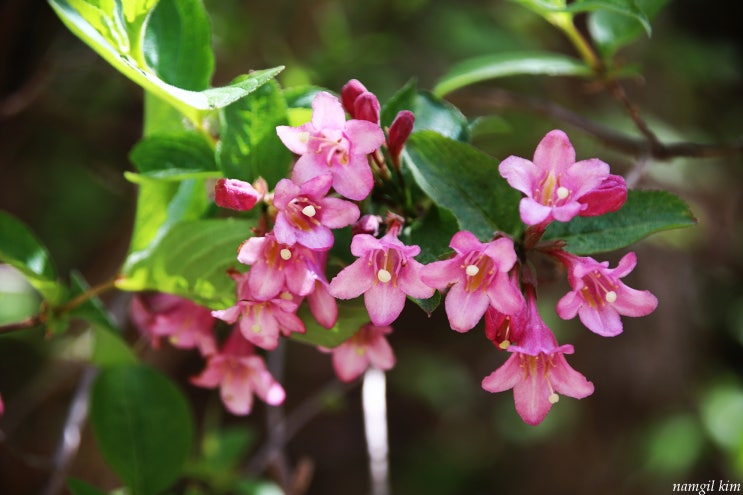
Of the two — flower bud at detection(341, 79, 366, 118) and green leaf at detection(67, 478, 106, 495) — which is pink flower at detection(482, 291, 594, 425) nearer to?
flower bud at detection(341, 79, 366, 118)

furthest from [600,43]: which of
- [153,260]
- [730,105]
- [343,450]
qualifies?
[343,450]

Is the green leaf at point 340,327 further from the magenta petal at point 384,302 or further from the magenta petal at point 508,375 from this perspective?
the magenta petal at point 508,375

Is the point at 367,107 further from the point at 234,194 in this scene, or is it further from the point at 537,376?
the point at 537,376

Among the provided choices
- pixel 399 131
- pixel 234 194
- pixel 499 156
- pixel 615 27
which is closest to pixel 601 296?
pixel 399 131

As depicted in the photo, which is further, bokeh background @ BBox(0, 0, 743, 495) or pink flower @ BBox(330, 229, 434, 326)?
bokeh background @ BBox(0, 0, 743, 495)

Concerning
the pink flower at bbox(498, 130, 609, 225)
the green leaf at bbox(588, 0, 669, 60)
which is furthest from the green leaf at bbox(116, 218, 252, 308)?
the green leaf at bbox(588, 0, 669, 60)

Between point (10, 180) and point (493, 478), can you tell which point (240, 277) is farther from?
point (493, 478)

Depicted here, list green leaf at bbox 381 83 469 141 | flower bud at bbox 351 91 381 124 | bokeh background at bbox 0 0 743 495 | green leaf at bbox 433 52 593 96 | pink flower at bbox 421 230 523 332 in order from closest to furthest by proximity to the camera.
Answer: pink flower at bbox 421 230 523 332, flower bud at bbox 351 91 381 124, green leaf at bbox 381 83 469 141, green leaf at bbox 433 52 593 96, bokeh background at bbox 0 0 743 495
